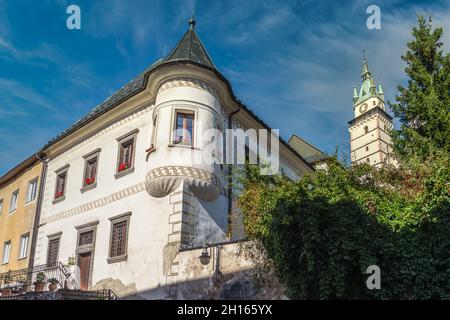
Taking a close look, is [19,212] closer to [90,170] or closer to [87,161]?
[87,161]

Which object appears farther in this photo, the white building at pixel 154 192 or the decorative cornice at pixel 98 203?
the decorative cornice at pixel 98 203

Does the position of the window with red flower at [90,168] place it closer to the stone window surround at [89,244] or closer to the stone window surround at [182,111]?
the stone window surround at [89,244]

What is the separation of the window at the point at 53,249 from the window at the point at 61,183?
1834 mm

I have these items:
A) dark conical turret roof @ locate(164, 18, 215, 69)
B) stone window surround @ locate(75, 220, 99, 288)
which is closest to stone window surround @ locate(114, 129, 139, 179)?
stone window surround @ locate(75, 220, 99, 288)

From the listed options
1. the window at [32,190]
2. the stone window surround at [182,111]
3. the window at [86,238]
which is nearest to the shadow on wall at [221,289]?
the window at [86,238]

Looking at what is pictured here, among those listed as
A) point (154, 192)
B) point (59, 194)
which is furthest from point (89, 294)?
point (59, 194)

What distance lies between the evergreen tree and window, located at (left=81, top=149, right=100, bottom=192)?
40.9ft

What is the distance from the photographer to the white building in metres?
14.8

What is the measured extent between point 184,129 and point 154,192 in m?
2.61

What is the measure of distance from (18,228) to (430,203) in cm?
2053

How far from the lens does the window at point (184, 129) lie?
15938 millimetres

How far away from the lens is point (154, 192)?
51.2 ft
